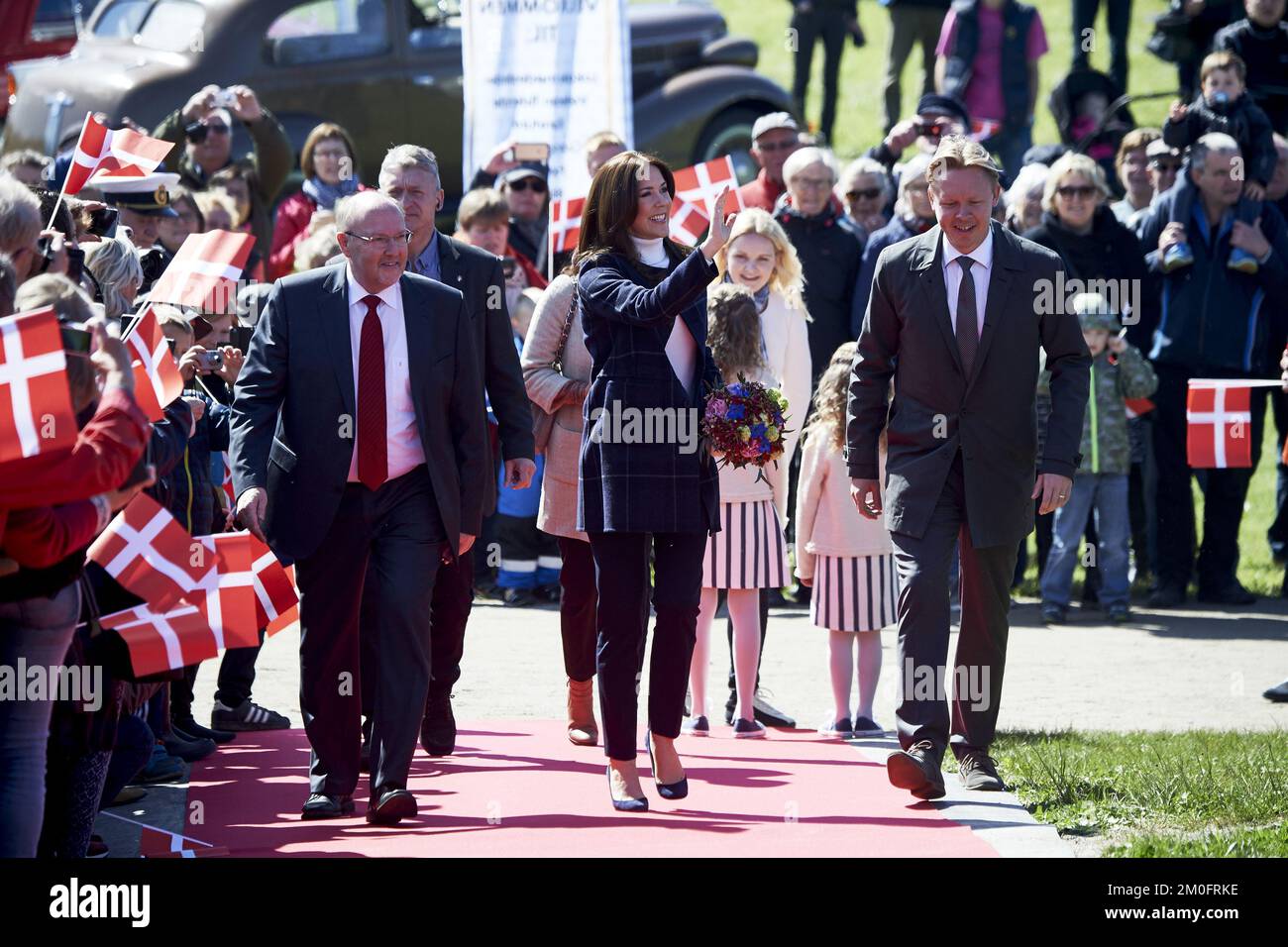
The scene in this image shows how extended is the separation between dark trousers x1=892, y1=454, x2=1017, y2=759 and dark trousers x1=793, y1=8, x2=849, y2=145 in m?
12.0

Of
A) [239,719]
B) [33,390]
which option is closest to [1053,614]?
[239,719]

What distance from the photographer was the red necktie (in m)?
6.73

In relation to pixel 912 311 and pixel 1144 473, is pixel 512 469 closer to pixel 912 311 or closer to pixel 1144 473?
pixel 912 311

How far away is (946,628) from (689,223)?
3935mm

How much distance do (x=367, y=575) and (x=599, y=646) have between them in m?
0.85

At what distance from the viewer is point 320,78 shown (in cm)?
1552

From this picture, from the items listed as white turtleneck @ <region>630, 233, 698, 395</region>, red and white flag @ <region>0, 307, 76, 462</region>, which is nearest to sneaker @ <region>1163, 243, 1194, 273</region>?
white turtleneck @ <region>630, 233, 698, 395</region>

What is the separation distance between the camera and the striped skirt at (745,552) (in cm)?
854

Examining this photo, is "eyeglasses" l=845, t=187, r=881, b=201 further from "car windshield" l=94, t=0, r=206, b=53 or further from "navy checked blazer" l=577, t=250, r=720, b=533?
"car windshield" l=94, t=0, r=206, b=53

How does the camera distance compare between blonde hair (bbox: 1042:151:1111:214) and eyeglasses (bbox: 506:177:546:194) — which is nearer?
blonde hair (bbox: 1042:151:1111:214)

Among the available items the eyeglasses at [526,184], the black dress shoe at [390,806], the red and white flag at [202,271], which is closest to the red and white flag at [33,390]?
the black dress shoe at [390,806]

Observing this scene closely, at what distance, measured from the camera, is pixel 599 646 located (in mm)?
6977

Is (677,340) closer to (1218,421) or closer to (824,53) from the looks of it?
(1218,421)

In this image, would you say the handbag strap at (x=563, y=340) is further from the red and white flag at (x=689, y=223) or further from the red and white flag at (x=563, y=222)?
the red and white flag at (x=563, y=222)
